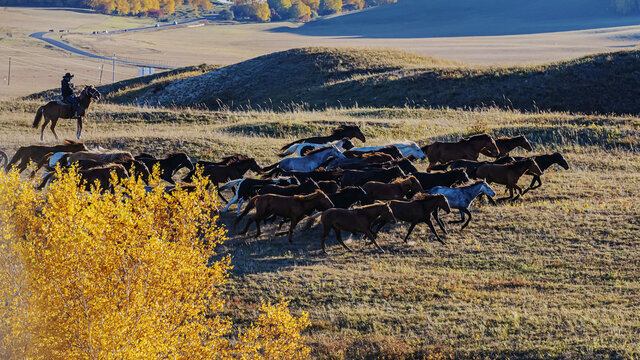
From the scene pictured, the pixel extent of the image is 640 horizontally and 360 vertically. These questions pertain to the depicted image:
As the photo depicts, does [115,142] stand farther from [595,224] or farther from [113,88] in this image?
[113,88]

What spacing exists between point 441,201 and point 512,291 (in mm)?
3185

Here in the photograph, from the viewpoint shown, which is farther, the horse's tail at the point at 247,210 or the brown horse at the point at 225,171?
the brown horse at the point at 225,171

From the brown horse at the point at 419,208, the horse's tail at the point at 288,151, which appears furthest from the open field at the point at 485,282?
the horse's tail at the point at 288,151

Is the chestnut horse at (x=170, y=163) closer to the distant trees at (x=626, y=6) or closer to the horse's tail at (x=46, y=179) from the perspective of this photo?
the horse's tail at (x=46, y=179)

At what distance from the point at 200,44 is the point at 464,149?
11597 centimetres

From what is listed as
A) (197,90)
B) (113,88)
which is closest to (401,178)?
(197,90)

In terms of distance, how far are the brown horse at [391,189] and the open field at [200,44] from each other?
5756cm

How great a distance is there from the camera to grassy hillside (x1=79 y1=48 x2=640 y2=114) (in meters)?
44.2

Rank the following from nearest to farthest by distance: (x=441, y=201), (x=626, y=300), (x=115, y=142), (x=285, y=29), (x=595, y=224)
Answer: (x=626, y=300) < (x=441, y=201) < (x=595, y=224) < (x=115, y=142) < (x=285, y=29)

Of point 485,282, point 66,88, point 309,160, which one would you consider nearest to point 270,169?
Result: point 309,160

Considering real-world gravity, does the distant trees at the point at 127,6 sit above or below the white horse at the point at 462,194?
above

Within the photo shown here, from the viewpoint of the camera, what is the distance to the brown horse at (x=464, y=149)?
75.0 feet

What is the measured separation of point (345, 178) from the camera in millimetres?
19719

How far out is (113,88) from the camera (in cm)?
5944
